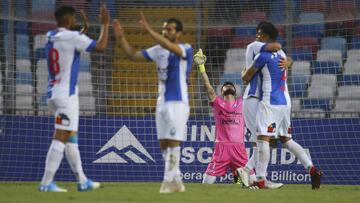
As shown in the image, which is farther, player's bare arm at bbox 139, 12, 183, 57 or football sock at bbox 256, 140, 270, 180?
football sock at bbox 256, 140, 270, 180

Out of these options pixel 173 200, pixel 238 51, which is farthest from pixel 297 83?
pixel 173 200

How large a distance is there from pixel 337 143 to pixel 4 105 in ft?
21.4

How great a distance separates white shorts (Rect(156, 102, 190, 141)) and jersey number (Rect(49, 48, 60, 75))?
1345mm

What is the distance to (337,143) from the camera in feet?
60.3

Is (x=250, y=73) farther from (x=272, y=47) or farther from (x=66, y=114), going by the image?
(x=66, y=114)

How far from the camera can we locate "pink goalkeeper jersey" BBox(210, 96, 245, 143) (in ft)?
55.7

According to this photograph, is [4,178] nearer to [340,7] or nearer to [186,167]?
[186,167]

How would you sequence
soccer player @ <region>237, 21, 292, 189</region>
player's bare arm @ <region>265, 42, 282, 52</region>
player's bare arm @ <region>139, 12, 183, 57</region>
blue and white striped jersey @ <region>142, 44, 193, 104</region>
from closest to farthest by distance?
player's bare arm @ <region>139, 12, 183, 57</region> → blue and white striped jersey @ <region>142, 44, 193, 104</region> → player's bare arm @ <region>265, 42, 282, 52</region> → soccer player @ <region>237, 21, 292, 189</region>

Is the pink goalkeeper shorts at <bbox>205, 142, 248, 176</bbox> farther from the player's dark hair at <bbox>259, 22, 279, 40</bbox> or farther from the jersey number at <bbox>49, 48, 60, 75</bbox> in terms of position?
the jersey number at <bbox>49, 48, 60, 75</bbox>

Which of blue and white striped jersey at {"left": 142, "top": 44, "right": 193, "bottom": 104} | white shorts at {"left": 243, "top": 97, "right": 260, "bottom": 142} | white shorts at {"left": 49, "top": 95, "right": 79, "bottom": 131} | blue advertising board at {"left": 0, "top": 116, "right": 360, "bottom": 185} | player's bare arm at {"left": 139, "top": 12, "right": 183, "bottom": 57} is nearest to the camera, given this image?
player's bare arm at {"left": 139, "top": 12, "right": 183, "bottom": 57}

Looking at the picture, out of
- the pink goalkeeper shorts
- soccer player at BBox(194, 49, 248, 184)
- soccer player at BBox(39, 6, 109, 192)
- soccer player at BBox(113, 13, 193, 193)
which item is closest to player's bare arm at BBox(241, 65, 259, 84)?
soccer player at BBox(113, 13, 193, 193)

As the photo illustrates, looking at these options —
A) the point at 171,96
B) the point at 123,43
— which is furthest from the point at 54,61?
the point at 171,96

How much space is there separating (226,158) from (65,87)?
19.2 feet

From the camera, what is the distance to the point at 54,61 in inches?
457
